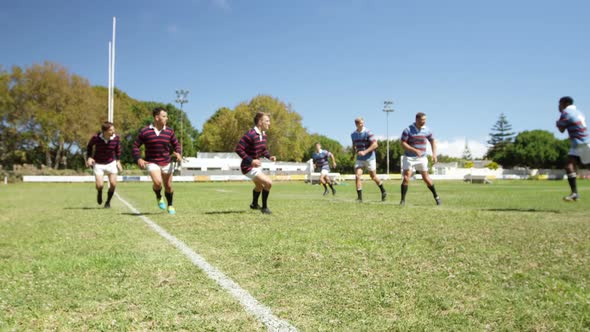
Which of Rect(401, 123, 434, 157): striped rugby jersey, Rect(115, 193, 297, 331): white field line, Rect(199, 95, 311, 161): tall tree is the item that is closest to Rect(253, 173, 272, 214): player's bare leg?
Rect(115, 193, 297, 331): white field line

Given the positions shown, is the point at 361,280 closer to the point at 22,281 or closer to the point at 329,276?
the point at 329,276

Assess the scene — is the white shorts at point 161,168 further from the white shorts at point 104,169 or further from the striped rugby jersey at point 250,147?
the white shorts at point 104,169

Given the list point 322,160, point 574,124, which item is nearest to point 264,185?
point 574,124

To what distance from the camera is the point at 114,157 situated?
11.5 m

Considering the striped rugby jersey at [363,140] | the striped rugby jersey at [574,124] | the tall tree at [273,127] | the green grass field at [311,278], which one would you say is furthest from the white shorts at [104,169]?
the tall tree at [273,127]

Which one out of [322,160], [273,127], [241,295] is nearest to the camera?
[241,295]

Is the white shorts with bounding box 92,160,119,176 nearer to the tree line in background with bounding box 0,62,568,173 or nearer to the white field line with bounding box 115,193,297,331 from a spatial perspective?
the white field line with bounding box 115,193,297,331

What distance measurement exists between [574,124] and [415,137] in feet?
11.6

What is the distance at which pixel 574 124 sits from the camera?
9.00 m

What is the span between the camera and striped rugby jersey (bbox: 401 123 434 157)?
11.3 m

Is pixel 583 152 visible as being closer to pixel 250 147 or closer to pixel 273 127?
pixel 250 147

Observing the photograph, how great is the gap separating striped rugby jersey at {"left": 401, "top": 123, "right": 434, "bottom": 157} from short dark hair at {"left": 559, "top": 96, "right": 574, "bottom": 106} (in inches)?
125

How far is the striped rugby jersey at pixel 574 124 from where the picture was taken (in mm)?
8953

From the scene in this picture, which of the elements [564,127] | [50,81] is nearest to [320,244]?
[564,127]
